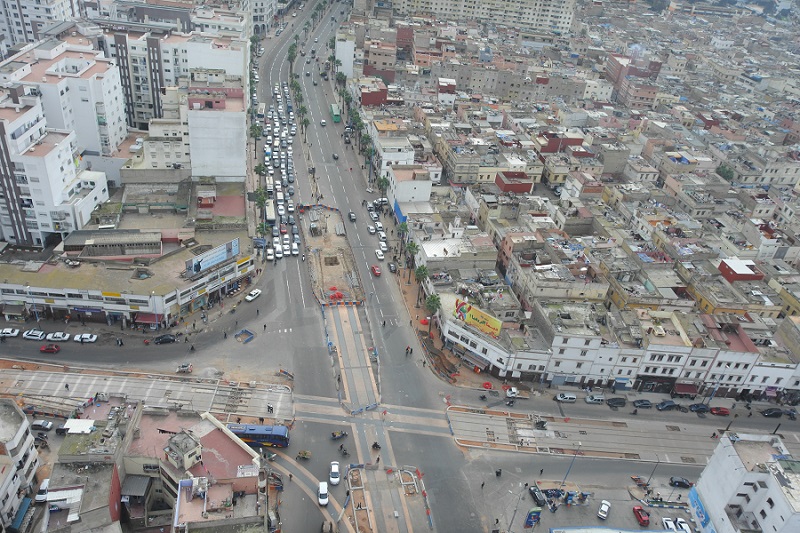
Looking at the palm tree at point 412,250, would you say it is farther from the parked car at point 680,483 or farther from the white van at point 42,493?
the white van at point 42,493

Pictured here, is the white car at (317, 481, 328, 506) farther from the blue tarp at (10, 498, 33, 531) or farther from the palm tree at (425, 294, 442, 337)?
the palm tree at (425, 294, 442, 337)

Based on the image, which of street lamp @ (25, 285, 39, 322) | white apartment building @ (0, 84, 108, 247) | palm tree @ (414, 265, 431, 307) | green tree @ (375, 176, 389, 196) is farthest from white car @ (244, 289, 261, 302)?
green tree @ (375, 176, 389, 196)

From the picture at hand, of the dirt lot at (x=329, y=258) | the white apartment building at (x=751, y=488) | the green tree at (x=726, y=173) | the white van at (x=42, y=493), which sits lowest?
the dirt lot at (x=329, y=258)

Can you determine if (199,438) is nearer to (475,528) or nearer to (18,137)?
(475,528)

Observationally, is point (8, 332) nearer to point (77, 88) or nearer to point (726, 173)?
point (77, 88)

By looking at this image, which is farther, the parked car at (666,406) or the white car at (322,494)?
the parked car at (666,406)

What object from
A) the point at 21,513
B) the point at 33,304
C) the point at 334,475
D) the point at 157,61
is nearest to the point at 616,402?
the point at 334,475

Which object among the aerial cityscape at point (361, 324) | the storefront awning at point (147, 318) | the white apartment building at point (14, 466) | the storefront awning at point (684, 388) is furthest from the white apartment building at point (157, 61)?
the storefront awning at point (684, 388)
